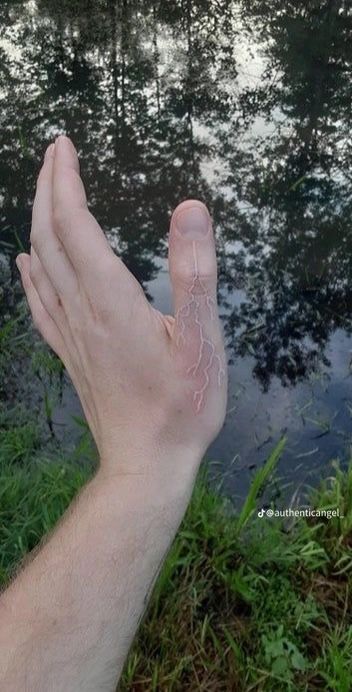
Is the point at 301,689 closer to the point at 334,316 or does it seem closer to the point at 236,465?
the point at 236,465

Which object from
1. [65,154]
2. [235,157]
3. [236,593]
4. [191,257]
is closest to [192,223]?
[191,257]

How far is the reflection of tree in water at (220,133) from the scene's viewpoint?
153 inches

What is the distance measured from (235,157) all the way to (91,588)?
4312 mm

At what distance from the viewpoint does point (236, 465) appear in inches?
116

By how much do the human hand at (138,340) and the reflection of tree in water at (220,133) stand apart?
7.02ft

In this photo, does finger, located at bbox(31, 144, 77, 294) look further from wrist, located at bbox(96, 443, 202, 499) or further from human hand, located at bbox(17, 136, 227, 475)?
wrist, located at bbox(96, 443, 202, 499)

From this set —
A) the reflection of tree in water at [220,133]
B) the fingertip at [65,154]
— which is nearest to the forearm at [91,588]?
the fingertip at [65,154]

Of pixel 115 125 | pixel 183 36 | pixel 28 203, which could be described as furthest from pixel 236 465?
pixel 183 36

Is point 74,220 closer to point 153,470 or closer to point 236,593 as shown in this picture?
point 153,470

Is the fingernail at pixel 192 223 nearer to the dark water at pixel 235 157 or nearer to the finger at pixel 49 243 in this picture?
the finger at pixel 49 243

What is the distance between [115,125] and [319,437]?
3.29 m

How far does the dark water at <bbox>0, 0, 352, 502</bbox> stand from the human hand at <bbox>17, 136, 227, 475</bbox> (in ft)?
5.56

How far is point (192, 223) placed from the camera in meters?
1.30

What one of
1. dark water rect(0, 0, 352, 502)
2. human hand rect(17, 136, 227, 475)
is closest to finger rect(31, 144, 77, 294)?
human hand rect(17, 136, 227, 475)
